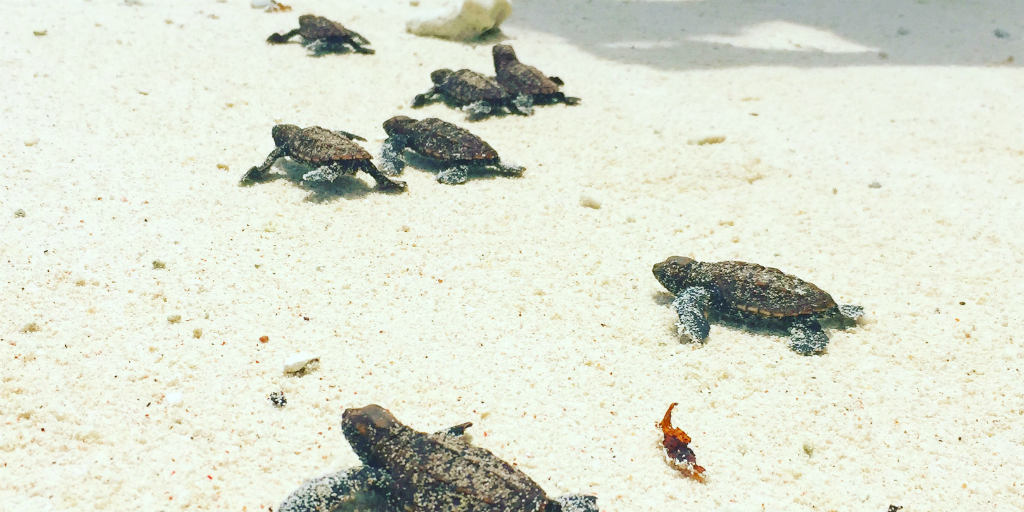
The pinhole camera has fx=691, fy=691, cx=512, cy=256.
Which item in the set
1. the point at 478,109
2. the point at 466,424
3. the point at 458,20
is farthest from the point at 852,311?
the point at 458,20

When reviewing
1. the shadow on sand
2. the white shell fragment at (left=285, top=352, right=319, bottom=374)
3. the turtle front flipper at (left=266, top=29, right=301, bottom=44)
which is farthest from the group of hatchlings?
the shadow on sand

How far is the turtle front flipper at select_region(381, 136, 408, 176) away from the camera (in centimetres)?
561

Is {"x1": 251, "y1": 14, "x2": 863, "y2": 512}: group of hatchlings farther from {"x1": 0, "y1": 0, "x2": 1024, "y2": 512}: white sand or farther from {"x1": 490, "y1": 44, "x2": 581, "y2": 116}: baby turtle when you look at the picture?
{"x1": 0, "y1": 0, "x2": 1024, "y2": 512}: white sand

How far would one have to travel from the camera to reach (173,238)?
4.12 metres

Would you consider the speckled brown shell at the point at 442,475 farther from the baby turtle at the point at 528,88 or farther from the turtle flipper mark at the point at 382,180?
the baby turtle at the point at 528,88

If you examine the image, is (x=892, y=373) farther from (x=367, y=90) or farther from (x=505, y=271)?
(x=367, y=90)

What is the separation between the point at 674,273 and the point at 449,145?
2.33m

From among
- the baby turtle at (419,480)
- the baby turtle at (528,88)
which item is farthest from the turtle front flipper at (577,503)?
the baby turtle at (528,88)

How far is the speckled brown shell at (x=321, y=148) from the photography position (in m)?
4.98

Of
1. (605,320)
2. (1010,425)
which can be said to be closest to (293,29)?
(605,320)

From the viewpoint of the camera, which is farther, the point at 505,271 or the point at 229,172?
the point at 229,172

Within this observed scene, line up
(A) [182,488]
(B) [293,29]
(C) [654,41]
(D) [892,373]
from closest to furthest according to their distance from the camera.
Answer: (A) [182,488]
(D) [892,373]
(B) [293,29]
(C) [654,41]

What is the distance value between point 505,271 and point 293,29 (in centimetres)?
588

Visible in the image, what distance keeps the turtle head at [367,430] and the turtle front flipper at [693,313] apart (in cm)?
175
